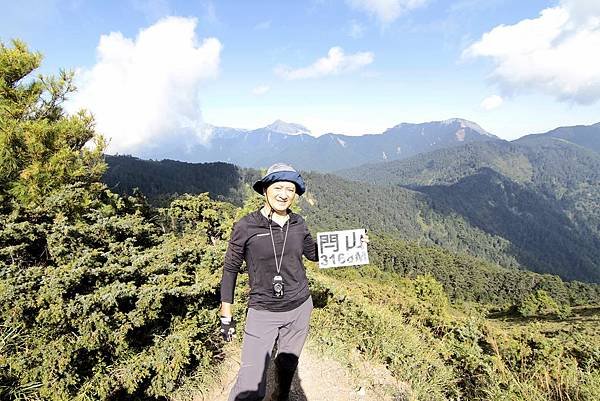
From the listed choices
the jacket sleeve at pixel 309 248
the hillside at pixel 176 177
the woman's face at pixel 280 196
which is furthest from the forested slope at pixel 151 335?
the hillside at pixel 176 177

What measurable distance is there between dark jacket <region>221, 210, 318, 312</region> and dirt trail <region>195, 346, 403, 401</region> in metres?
1.42

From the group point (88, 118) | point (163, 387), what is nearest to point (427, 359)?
point (163, 387)

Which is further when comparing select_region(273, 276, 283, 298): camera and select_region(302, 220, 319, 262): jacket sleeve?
select_region(302, 220, 319, 262): jacket sleeve

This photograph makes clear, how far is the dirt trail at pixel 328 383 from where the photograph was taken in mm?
3840

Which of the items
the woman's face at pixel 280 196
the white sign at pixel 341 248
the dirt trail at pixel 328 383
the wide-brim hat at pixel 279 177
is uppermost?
the wide-brim hat at pixel 279 177

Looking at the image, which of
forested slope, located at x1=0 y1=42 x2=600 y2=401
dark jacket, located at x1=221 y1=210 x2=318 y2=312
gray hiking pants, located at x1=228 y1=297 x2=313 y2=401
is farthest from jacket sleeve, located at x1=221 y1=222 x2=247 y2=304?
forested slope, located at x1=0 y1=42 x2=600 y2=401

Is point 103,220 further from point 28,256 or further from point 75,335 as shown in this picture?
point 75,335

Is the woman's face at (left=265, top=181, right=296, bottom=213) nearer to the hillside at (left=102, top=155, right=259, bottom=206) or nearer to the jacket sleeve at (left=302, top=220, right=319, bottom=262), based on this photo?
the jacket sleeve at (left=302, top=220, right=319, bottom=262)

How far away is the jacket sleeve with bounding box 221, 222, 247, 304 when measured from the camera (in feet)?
8.96

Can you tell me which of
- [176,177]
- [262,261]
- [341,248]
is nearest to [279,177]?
[262,261]

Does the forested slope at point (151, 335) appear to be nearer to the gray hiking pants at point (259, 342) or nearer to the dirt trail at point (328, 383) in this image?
the dirt trail at point (328, 383)

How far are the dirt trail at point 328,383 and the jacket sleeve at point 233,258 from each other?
1.51 metres

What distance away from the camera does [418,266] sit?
95750 millimetres

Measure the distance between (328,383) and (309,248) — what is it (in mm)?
1947
